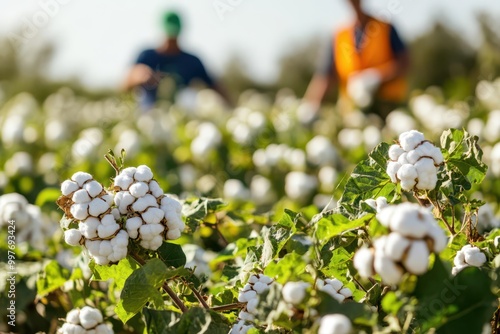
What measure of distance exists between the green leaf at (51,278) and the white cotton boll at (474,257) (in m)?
1.06

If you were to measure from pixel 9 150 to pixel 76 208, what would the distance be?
3.88 m

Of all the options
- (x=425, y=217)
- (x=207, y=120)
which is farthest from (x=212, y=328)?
(x=207, y=120)

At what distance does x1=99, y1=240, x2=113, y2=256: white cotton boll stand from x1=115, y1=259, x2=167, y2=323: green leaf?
0.06 meters

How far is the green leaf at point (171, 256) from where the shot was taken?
161 centimetres

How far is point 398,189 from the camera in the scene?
1580mm

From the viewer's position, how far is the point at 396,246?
3.51 feet

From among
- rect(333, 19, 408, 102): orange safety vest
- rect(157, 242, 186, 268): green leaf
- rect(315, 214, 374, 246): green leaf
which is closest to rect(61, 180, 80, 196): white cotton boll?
rect(157, 242, 186, 268): green leaf

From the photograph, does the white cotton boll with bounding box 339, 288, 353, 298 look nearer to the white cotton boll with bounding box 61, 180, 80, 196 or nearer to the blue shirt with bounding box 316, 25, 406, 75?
the white cotton boll with bounding box 61, 180, 80, 196

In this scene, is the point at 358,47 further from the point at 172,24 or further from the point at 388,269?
the point at 388,269

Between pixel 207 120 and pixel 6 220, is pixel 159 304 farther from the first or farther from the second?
pixel 207 120

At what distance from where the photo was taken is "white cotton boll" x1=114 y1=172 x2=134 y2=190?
4.88ft

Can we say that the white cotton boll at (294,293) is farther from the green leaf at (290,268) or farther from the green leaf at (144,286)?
the green leaf at (144,286)

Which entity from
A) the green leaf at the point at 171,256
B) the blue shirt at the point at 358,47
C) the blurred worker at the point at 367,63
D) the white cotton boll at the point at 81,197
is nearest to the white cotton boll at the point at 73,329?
the green leaf at the point at 171,256

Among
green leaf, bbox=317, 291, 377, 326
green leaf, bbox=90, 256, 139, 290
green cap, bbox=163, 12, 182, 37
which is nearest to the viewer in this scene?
green leaf, bbox=317, 291, 377, 326
